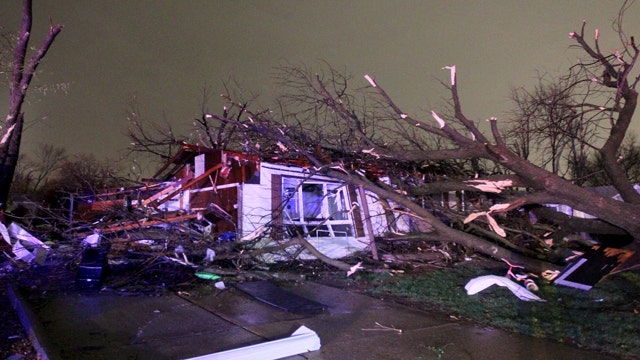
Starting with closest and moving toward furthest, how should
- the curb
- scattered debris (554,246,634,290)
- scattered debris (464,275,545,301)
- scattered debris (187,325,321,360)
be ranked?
scattered debris (187,325,321,360)
the curb
scattered debris (464,275,545,301)
scattered debris (554,246,634,290)

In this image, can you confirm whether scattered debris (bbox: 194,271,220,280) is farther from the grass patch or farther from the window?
the window

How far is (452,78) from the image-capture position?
25.0 ft

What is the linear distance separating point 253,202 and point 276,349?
253 inches

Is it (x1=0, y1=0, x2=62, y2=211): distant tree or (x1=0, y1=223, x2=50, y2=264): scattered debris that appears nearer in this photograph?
(x1=0, y1=223, x2=50, y2=264): scattered debris

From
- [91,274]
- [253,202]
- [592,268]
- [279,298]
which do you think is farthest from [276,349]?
[253,202]

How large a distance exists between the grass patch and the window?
2.95m

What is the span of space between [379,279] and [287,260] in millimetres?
2098

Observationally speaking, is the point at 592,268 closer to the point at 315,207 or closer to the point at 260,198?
the point at 315,207

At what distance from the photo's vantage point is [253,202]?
1030 centimetres

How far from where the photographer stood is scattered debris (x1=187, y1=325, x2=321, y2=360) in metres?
3.81

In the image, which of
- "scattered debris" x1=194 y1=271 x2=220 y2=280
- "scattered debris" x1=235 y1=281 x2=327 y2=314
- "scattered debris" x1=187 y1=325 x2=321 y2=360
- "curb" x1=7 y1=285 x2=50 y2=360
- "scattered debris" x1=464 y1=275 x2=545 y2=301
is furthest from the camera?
"scattered debris" x1=194 y1=271 x2=220 y2=280

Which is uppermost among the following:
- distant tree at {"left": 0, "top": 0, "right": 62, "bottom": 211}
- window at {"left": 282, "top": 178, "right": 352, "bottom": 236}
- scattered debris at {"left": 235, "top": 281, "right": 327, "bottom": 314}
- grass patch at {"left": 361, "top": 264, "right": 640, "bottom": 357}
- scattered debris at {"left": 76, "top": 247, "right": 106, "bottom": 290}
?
distant tree at {"left": 0, "top": 0, "right": 62, "bottom": 211}

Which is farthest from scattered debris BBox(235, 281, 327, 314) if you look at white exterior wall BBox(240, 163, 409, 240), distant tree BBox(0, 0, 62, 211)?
distant tree BBox(0, 0, 62, 211)

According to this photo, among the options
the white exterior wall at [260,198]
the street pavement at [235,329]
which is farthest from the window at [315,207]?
the street pavement at [235,329]
